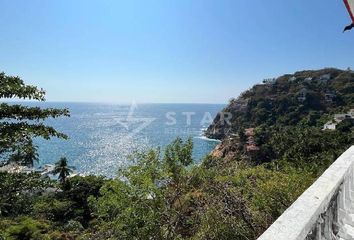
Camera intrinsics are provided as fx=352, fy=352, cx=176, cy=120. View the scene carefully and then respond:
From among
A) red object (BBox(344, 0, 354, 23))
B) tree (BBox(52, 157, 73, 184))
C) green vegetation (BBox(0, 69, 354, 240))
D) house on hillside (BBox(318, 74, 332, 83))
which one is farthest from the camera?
house on hillside (BBox(318, 74, 332, 83))

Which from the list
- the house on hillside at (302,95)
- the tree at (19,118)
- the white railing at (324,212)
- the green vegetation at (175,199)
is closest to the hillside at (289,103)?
the house on hillside at (302,95)

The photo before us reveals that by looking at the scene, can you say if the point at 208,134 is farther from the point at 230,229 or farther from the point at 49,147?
the point at 230,229

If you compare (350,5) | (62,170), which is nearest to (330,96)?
(62,170)

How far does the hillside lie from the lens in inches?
4090

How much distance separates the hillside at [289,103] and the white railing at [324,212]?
93922mm

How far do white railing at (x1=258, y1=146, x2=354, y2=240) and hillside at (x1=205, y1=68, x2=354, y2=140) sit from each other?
308ft

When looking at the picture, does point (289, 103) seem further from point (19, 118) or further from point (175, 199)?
point (19, 118)

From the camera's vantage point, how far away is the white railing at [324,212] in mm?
2008

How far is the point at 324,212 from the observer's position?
263 cm

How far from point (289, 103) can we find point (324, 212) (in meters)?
115

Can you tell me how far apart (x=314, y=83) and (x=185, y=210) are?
122 meters

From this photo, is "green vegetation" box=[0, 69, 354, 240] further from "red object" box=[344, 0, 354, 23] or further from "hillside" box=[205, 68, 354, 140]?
"hillside" box=[205, 68, 354, 140]

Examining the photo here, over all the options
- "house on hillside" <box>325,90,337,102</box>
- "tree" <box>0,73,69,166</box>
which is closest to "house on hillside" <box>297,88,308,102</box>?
"house on hillside" <box>325,90,337,102</box>

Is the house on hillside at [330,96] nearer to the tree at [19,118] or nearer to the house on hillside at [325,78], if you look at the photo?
the house on hillside at [325,78]
